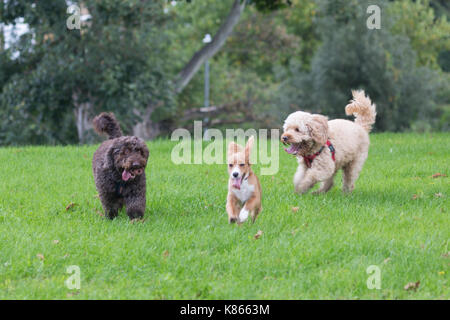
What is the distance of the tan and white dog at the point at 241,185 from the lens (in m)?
6.55

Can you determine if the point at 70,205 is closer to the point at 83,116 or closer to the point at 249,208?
the point at 249,208

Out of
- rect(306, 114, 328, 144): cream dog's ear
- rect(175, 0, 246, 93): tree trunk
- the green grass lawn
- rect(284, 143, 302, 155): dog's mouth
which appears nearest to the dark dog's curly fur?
the green grass lawn

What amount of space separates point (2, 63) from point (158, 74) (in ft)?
19.4

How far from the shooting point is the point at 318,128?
8336 millimetres

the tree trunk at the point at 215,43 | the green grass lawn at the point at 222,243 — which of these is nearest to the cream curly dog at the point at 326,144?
the green grass lawn at the point at 222,243

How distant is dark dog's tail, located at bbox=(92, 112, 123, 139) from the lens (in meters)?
8.27

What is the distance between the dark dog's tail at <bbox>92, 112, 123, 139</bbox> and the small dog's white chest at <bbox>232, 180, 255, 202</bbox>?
2.47m

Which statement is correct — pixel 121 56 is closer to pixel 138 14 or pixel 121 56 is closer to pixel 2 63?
pixel 138 14

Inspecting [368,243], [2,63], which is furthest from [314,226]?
[2,63]

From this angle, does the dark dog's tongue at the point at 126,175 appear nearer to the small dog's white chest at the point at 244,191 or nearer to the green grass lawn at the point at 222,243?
the green grass lawn at the point at 222,243

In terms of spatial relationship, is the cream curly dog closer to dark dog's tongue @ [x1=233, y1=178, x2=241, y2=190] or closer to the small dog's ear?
the small dog's ear

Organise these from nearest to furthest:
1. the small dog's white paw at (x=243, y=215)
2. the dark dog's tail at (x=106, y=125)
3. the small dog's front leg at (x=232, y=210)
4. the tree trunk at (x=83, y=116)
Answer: the small dog's white paw at (x=243, y=215)
the small dog's front leg at (x=232, y=210)
the dark dog's tail at (x=106, y=125)
the tree trunk at (x=83, y=116)

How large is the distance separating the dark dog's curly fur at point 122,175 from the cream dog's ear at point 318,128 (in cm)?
246
